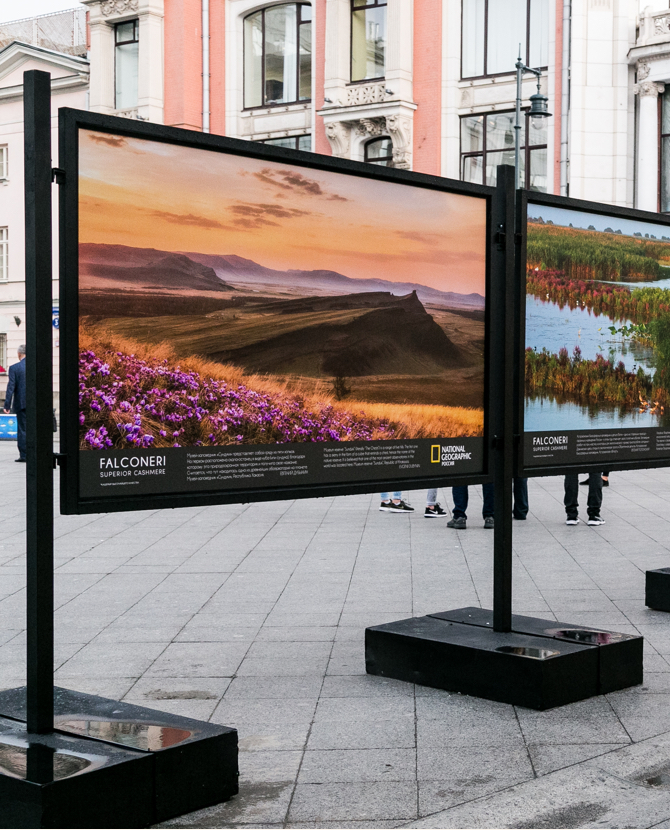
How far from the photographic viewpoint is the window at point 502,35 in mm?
31750

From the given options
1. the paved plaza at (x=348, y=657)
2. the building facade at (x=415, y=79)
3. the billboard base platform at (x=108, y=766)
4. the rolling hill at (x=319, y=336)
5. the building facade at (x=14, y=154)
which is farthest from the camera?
the building facade at (x=14, y=154)

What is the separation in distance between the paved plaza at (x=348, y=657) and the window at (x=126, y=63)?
28.1m

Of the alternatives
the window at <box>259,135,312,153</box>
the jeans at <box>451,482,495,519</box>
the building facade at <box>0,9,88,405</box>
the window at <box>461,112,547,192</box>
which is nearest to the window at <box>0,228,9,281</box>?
the building facade at <box>0,9,88,405</box>

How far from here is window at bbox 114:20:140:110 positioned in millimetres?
37812

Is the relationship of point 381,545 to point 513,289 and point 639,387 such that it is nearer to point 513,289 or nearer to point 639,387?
point 639,387

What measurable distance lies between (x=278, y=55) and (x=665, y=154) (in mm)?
12702

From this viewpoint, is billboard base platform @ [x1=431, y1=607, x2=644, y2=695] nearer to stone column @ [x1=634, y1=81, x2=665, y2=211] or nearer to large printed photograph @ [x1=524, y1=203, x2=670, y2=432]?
large printed photograph @ [x1=524, y1=203, x2=670, y2=432]

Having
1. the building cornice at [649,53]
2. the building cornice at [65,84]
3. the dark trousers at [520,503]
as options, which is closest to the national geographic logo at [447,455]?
the dark trousers at [520,503]

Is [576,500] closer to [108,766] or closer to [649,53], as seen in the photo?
[108,766]

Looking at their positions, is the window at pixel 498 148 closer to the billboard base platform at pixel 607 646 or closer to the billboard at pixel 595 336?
the billboard at pixel 595 336

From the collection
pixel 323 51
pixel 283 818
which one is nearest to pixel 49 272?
pixel 283 818

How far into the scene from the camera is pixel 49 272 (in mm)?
4148

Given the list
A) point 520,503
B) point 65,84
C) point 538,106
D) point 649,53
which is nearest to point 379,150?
point 649,53

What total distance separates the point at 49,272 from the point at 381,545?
23.0ft
